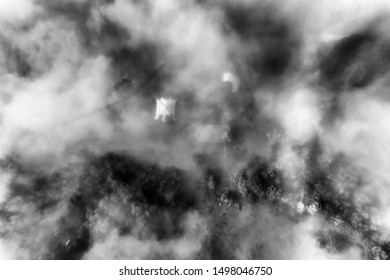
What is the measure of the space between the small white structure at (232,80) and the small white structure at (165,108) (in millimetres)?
3464

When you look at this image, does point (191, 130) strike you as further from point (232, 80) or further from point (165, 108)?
point (232, 80)

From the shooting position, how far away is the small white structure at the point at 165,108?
13.8 m

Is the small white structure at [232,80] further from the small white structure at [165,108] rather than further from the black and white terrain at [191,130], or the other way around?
the small white structure at [165,108]

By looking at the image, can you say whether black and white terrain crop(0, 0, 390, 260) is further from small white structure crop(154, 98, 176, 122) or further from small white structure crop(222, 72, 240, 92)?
small white structure crop(154, 98, 176, 122)

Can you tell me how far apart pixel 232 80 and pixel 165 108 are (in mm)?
4373

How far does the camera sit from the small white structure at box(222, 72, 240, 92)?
45.8ft

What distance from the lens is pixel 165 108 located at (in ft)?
→ 45.3

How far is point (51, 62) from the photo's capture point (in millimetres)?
13703

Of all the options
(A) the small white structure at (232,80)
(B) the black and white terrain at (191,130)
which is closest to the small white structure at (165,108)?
(B) the black and white terrain at (191,130)

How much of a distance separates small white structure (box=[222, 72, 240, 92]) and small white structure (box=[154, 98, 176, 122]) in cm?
346

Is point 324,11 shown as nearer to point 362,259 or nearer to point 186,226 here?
point 362,259

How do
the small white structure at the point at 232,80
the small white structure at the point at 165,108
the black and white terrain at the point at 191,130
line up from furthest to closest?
the small white structure at the point at 232,80, the small white structure at the point at 165,108, the black and white terrain at the point at 191,130
